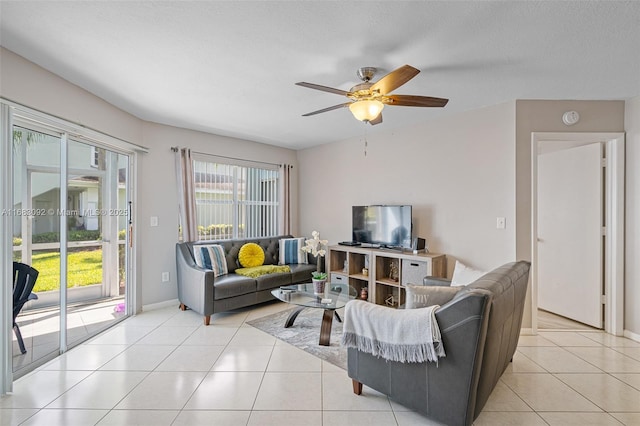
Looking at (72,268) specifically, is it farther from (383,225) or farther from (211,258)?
(383,225)

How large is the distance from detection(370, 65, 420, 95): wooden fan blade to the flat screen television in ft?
6.64

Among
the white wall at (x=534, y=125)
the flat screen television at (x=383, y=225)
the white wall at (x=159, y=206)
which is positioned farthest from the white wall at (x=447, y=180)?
the white wall at (x=159, y=206)

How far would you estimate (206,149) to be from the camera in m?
4.41

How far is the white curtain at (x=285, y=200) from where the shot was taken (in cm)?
529

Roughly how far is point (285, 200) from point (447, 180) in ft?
9.07

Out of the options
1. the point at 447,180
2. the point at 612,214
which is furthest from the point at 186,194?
the point at 612,214

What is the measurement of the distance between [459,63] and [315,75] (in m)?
1.15

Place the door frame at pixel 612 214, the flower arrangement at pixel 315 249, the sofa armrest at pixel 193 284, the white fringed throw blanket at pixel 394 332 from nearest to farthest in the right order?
the white fringed throw blanket at pixel 394 332 → the door frame at pixel 612 214 → the flower arrangement at pixel 315 249 → the sofa armrest at pixel 193 284

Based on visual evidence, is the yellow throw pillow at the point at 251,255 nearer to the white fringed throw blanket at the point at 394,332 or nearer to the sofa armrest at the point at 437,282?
the sofa armrest at the point at 437,282

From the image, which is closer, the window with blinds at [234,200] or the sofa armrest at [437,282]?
the sofa armrest at [437,282]

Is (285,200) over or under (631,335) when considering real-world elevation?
over

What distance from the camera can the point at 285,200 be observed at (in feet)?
17.4

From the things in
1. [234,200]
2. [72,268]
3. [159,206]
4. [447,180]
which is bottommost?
[72,268]

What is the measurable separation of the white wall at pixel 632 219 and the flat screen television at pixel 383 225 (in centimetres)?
217
